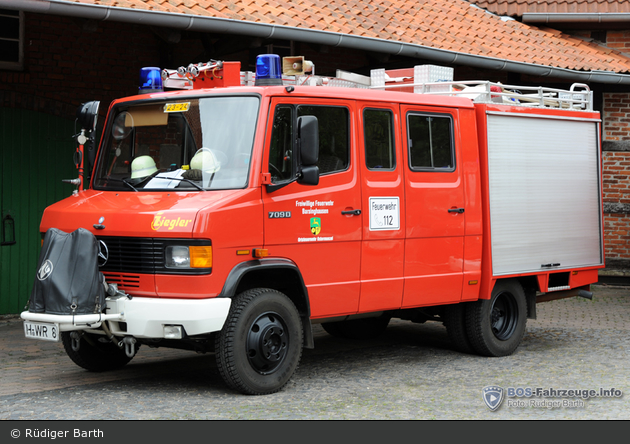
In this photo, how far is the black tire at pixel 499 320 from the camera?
27.9 ft

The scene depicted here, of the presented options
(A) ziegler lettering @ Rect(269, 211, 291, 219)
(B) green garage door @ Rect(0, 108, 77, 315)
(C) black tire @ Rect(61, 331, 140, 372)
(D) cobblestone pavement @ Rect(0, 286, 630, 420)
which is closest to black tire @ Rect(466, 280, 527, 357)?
(D) cobblestone pavement @ Rect(0, 286, 630, 420)

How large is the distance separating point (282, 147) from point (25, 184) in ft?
17.1

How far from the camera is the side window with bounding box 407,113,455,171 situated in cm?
781

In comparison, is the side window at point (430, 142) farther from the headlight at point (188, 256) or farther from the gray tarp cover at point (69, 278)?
the gray tarp cover at point (69, 278)

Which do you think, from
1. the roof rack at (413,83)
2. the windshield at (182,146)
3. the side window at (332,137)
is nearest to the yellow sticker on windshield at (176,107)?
the windshield at (182,146)

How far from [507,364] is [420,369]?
36.8 inches

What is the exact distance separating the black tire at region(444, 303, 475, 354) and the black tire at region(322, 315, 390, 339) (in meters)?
0.97

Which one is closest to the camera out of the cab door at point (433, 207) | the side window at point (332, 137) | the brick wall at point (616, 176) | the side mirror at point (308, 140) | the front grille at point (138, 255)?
the front grille at point (138, 255)

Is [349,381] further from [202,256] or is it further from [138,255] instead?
[138,255]

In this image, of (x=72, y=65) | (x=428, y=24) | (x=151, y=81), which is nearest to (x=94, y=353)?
(x=151, y=81)

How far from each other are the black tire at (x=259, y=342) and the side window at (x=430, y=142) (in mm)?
1949

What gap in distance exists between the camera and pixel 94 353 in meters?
7.58

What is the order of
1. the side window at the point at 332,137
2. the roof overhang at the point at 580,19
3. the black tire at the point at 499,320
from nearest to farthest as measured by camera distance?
the side window at the point at 332,137
the black tire at the point at 499,320
the roof overhang at the point at 580,19

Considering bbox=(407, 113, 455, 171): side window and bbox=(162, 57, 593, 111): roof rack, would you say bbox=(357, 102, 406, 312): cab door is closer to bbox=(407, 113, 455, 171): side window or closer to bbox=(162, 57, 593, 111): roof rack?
bbox=(407, 113, 455, 171): side window
